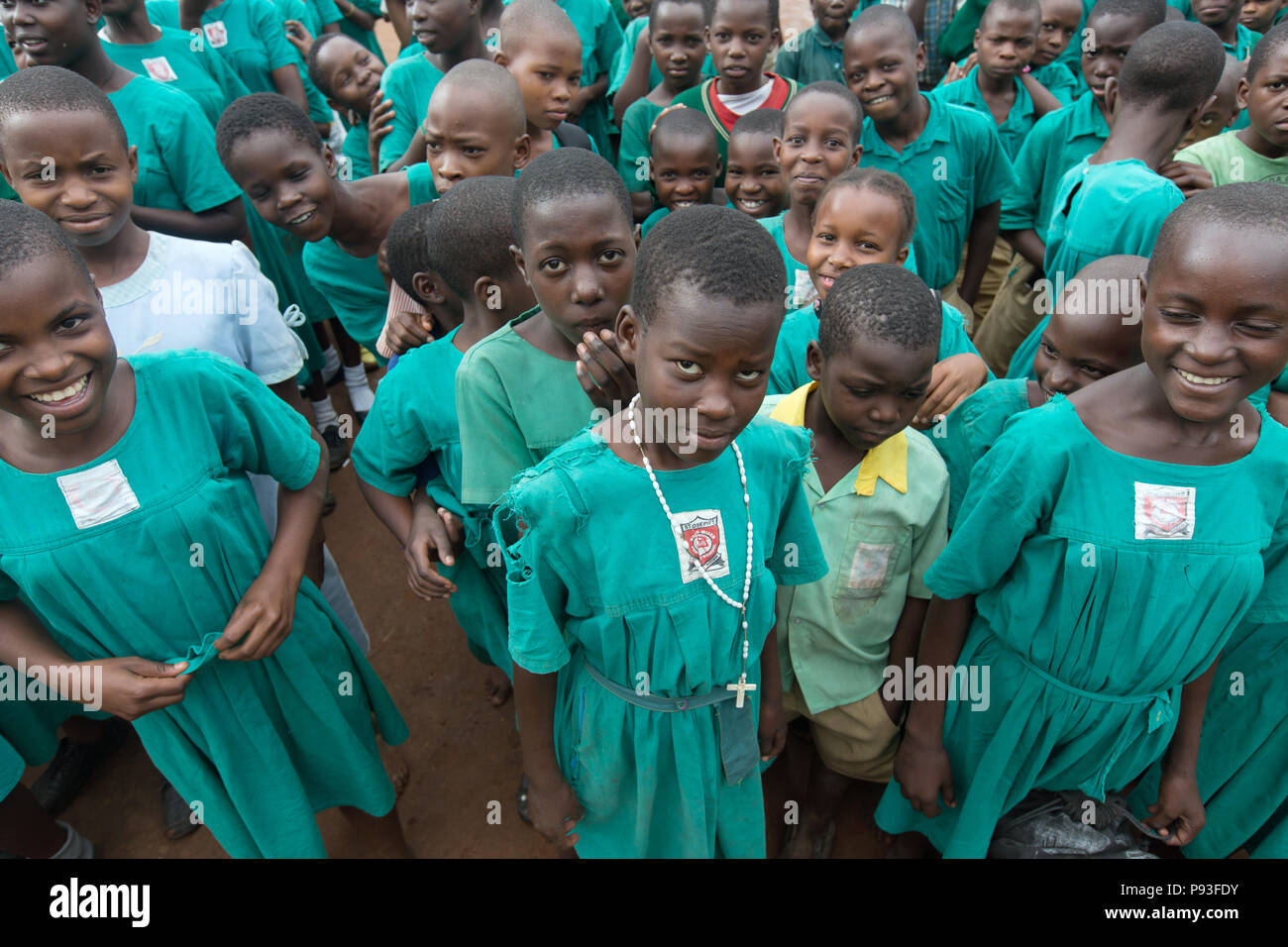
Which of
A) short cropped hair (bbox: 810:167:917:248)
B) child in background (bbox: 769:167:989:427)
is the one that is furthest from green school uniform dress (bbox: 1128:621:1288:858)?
short cropped hair (bbox: 810:167:917:248)

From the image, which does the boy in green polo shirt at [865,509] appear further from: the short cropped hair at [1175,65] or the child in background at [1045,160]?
the child in background at [1045,160]

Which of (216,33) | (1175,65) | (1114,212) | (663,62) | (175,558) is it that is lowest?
(175,558)

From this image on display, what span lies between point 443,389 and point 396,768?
1.50 metres

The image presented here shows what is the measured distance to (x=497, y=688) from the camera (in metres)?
3.06

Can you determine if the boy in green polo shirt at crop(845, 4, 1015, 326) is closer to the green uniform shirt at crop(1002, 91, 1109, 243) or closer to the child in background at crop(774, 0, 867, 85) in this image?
the green uniform shirt at crop(1002, 91, 1109, 243)

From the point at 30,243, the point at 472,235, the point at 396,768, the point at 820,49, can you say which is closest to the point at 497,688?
the point at 396,768

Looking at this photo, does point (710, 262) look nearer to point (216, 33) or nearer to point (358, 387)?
point (358, 387)

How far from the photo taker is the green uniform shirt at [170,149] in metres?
3.15

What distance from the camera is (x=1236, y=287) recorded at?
1.41 m

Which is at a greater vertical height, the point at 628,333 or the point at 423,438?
the point at 628,333

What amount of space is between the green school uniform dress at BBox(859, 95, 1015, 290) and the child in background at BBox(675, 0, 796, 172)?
0.59 metres
